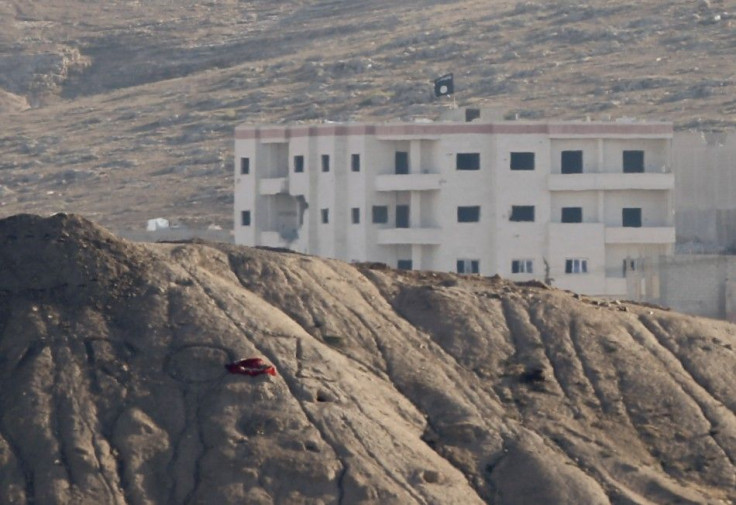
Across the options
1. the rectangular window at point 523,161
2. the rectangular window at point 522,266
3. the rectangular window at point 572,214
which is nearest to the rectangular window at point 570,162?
the rectangular window at point 523,161

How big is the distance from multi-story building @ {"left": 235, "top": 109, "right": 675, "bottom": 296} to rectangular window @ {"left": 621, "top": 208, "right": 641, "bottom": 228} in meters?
0.03

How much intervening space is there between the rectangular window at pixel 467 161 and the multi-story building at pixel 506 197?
0.12 ft

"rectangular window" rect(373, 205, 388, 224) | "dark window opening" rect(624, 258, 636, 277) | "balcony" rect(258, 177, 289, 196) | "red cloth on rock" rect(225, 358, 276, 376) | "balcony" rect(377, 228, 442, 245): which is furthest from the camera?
"balcony" rect(258, 177, 289, 196)

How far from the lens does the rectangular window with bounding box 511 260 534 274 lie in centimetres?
5941

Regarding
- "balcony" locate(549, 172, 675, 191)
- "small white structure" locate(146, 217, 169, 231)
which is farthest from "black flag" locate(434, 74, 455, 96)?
"balcony" locate(549, 172, 675, 191)

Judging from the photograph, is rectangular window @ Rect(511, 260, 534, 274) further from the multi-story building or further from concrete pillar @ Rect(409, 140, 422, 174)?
concrete pillar @ Rect(409, 140, 422, 174)

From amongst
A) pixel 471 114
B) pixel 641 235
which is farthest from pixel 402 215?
pixel 641 235

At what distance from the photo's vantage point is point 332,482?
90.3 feet

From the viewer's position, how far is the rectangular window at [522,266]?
59.4 metres

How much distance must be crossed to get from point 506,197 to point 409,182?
2557 millimetres

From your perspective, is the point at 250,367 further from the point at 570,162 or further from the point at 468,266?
the point at 570,162

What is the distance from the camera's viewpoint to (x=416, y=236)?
198 ft

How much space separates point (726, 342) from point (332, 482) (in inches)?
309

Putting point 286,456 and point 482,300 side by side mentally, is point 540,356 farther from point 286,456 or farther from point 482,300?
point 286,456
